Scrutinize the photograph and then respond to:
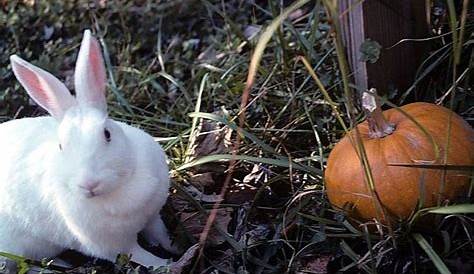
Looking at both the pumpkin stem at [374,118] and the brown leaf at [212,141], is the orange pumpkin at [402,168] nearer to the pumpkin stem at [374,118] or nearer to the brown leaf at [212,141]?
the pumpkin stem at [374,118]

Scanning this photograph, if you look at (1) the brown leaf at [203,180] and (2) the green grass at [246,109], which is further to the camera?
(1) the brown leaf at [203,180]

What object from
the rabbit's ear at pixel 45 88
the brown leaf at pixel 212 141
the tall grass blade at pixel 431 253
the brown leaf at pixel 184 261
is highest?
the rabbit's ear at pixel 45 88

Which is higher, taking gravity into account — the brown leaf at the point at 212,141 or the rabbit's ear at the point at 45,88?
the rabbit's ear at the point at 45,88

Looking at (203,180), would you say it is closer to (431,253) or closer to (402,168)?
(402,168)

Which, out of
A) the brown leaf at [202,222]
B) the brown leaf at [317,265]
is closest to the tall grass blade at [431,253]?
the brown leaf at [317,265]

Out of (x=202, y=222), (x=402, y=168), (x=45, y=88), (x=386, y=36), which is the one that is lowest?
(x=202, y=222)

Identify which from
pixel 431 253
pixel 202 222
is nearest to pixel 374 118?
pixel 431 253

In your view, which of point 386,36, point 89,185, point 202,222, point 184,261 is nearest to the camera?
point 89,185

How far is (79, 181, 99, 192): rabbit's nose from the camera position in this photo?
8.33 feet

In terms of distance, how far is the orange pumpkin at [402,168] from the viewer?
257cm

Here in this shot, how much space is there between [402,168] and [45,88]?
1.13m

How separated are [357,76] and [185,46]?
4.53 feet

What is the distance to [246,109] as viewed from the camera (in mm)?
3551

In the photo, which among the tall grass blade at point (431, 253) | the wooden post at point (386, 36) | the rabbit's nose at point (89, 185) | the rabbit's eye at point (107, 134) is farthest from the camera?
the wooden post at point (386, 36)
